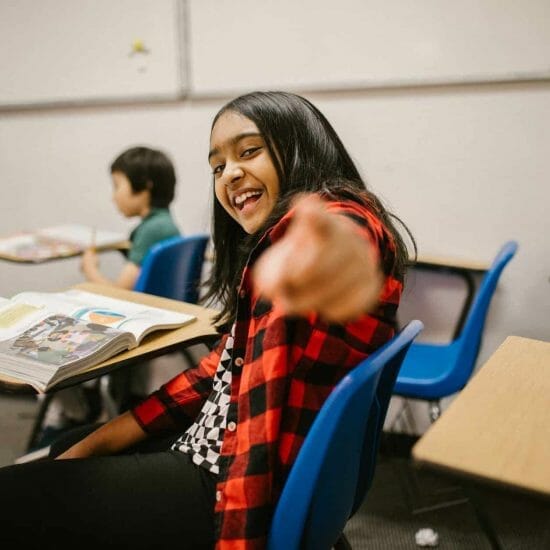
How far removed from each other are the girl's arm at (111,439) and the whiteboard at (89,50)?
6.02 ft

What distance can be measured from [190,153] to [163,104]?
264 mm

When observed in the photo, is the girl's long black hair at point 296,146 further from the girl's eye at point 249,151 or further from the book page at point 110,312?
the book page at point 110,312

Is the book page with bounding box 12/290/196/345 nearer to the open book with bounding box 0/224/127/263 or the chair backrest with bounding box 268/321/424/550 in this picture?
the chair backrest with bounding box 268/321/424/550

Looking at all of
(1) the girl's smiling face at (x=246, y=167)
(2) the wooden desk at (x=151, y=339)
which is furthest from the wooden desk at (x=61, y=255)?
(1) the girl's smiling face at (x=246, y=167)

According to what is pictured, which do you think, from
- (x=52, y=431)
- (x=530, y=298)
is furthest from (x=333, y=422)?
(x=52, y=431)

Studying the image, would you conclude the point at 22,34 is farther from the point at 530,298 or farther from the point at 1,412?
the point at 530,298

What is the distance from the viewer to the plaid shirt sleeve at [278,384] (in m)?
0.77

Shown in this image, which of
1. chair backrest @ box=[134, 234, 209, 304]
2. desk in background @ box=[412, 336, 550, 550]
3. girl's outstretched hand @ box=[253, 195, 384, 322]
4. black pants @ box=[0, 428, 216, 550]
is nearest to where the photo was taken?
girl's outstretched hand @ box=[253, 195, 384, 322]

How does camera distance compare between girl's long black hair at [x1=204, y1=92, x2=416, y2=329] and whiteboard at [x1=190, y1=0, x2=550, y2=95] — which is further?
whiteboard at [x1=190, y1=0, x2=550, y2=95]

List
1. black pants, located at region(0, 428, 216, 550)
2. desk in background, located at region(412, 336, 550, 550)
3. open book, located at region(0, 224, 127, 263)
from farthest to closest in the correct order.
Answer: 1. open book, located at region(0, 224, 127, 263)
2. black pants, located at region(0, 428, 216, 550)
3. desk in background, located at region(412, 336, 550, 550)

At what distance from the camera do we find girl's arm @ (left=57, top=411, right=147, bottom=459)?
1118mm

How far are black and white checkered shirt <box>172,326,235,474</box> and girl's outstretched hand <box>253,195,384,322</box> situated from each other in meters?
0.50

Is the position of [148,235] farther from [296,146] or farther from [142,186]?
[296,146]

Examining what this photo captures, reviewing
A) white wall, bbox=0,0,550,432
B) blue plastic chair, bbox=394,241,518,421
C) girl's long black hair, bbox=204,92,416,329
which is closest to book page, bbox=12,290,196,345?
girl's long black hair, bbox=204,92,416,329
